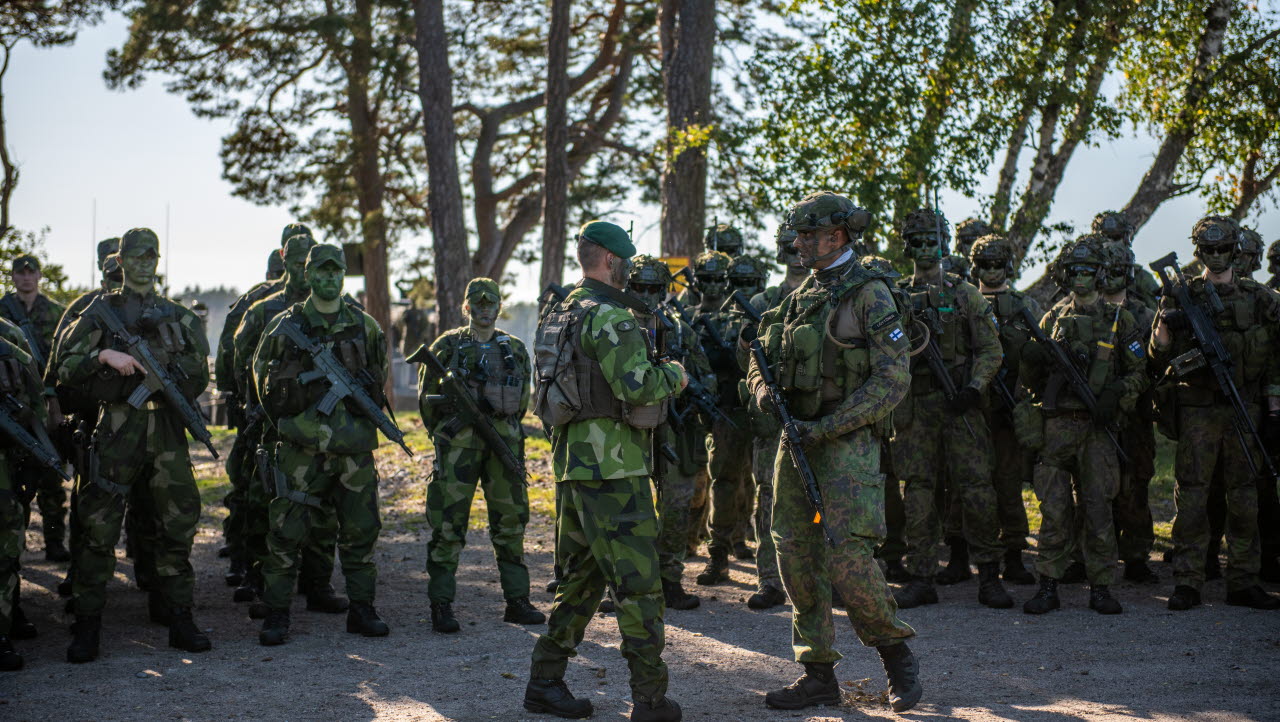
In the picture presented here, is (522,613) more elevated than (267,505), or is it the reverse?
(267,505)

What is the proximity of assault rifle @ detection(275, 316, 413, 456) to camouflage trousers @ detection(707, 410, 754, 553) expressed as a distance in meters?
2.52

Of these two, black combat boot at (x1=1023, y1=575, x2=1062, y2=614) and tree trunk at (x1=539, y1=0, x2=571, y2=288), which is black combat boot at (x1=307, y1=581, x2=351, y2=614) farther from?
tree trunk at (x1=539, y1=0, x2=571, y2=288)

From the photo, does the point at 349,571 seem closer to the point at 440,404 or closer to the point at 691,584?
the point at 440,404

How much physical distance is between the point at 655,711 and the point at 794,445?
1.41m

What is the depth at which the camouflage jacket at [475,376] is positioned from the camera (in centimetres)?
776

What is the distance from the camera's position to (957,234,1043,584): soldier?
8.59 m

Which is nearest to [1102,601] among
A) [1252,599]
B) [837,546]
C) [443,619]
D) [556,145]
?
[1252,599]

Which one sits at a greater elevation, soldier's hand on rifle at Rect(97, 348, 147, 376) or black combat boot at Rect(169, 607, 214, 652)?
soldier's hand on rifle at Rect(97, 348, 147, 376)

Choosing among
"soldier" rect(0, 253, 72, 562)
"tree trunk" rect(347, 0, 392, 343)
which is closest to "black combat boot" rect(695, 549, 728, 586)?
"soldier" rect(0, 253, 72, 562)

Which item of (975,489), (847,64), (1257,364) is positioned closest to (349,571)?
(975,489)

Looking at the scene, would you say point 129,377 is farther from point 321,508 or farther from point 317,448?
point 321,508

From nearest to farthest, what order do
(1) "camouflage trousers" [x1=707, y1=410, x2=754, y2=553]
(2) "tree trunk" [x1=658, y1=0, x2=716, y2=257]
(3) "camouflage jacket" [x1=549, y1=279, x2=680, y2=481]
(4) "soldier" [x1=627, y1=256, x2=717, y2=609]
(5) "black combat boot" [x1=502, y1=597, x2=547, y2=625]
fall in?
(3) "camouflage jacket" [x1=549, y1=279, x2=680, y2=481], (5) "black combat boot" [x1=502, y1=597, x2=547, y2=625], (4) "soldier" [x1=627, y1=256, x2=717, y2=609], (1) "camouflage trousers" [x1=707, y1=410, x2=754, y2=553], (2) "tree trunk" [x1=658, y1=0, x2=716, y2=257]

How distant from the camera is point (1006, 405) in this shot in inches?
340

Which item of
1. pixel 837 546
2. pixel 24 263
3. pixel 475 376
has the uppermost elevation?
pixel 24 263
